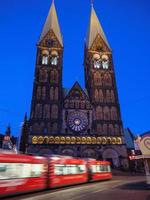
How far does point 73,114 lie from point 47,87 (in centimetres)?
914

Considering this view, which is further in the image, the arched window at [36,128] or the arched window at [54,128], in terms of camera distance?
the arched window at [54,128]

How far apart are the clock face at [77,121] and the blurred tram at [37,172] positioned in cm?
2505

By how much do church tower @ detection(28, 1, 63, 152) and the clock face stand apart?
2.89 metres

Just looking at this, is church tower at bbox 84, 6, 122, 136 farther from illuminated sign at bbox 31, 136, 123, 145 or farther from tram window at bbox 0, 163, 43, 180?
tram window at bbox 0, 163, 43, 180

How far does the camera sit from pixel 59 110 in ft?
153

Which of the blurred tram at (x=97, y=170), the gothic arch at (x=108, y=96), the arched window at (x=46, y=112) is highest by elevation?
the gothic arch at (x=108, y=96)

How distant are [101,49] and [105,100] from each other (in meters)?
17.1

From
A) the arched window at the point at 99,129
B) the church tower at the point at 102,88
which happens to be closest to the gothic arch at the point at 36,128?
the church tower at the point at 102,88

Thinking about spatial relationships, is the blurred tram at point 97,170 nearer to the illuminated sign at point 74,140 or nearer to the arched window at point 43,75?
the illuminated sign at point 74,140

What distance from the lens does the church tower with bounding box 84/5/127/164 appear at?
46625mm

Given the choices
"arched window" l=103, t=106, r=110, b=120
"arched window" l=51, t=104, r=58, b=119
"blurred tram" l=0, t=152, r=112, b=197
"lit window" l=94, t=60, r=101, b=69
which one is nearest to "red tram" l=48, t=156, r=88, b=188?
"blurred tram" l=0, t=152, r=112, b=197

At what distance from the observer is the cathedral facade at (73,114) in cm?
4384

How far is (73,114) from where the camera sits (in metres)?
47.3

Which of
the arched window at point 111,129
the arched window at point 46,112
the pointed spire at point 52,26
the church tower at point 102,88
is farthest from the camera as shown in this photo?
the pointed spire at point 52,26
